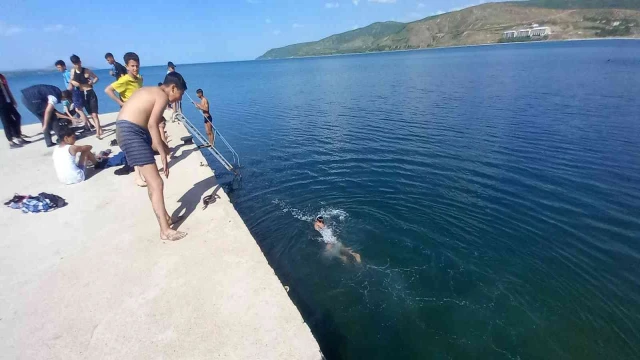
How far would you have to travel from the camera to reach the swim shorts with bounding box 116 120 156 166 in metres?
5.30

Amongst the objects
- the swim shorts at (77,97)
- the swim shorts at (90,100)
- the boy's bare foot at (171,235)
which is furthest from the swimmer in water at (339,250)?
the swim shorts at (77,97)

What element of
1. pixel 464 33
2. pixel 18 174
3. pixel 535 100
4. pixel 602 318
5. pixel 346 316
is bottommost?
pixel 602 318

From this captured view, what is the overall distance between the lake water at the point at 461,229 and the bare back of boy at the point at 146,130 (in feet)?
Answer: 13.3

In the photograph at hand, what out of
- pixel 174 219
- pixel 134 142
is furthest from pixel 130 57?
pixel 174 219

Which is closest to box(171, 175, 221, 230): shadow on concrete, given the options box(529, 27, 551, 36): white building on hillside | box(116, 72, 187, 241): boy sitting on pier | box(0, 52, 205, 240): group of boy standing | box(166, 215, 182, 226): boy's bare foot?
box(166, 215, 182, 226): boy's bare foot

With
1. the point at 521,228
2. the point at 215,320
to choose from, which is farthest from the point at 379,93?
the point at 215,320

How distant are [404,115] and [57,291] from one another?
891 inches

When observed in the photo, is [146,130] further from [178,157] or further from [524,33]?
[524,33]

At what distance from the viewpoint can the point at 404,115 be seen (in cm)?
2325

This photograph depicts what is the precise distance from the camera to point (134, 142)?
541cm

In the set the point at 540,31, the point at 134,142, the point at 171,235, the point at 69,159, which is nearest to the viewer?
the point at 134,142

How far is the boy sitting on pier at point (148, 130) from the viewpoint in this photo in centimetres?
534

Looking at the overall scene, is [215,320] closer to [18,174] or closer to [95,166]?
[95,166]

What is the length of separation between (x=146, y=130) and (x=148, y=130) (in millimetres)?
56
